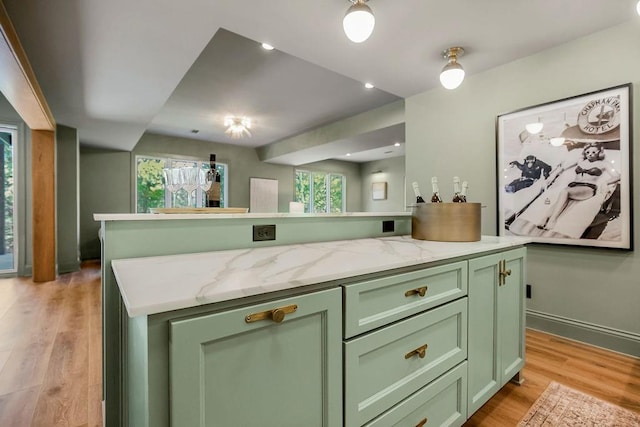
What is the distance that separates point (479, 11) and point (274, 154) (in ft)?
17.3

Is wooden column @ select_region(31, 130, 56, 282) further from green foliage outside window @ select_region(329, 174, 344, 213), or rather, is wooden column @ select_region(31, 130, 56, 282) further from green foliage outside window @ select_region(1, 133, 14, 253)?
green foliage outside window @ select_region(329, 174, 344, 213)

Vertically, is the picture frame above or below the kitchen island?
above

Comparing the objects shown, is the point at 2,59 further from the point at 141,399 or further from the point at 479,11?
the point at 479,11

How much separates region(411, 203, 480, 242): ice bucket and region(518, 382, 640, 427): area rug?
0.88 meters

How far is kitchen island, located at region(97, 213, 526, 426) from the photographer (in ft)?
2.12

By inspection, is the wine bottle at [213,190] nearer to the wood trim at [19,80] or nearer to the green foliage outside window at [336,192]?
the wood trim at [19,80]

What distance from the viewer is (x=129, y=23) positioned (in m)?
2.10

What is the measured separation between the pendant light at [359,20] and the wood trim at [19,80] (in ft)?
6.95

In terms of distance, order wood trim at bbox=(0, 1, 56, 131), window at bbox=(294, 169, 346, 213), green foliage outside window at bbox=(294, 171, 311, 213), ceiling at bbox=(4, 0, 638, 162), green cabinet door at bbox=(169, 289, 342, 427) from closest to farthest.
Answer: green cabinet door at bbox=(169, 289, 342, 427) < ceiling at bbox=(4, 0, 638, 162) < wood trim at bbox=(0, 1, 56, 131) < green foliage outside window at bbox=(294, 171, 311, 213) < window at bbox=(294, 169, 346, 213)

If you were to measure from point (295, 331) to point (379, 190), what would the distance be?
808 cm

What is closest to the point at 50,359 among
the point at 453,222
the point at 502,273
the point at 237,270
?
the point at 237,270

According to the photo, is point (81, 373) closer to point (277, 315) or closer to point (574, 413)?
point (277, 315)

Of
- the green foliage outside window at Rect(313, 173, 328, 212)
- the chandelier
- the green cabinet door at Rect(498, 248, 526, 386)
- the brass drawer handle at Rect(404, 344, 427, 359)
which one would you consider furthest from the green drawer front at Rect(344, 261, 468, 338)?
the green foliage outside window at Rect(313, 173, 328, 212)

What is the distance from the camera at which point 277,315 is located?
0.74 metres
